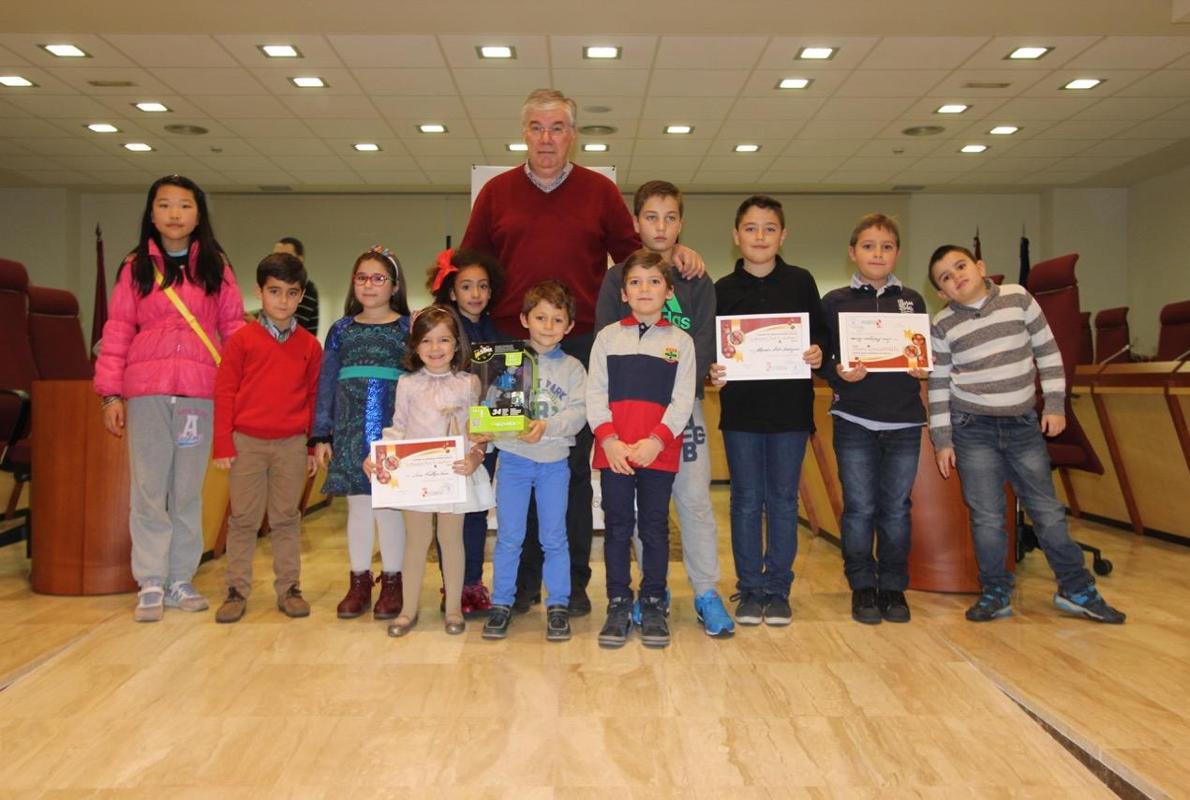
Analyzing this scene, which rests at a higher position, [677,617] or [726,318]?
[726,318]

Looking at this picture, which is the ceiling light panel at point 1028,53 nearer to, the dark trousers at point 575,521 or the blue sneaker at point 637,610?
the dark trousers at point 575,521

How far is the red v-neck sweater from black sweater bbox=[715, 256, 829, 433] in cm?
43

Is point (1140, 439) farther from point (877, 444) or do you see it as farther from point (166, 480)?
point (166, 480)

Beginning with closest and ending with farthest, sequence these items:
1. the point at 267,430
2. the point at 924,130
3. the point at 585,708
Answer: the point at 585,708 < the point at 267,430 < the point at 924,130

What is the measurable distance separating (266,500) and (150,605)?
52 cm

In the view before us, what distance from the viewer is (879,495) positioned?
3.29 metres

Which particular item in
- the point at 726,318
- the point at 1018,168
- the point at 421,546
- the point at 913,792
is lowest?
the point at 913,792

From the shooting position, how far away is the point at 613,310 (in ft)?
10.2

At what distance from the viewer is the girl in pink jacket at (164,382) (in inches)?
132

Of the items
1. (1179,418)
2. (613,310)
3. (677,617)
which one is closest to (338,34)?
(613,310)

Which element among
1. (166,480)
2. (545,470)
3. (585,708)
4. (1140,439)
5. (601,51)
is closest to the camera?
(585,708)

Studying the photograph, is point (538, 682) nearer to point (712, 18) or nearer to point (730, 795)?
point (730, 795)

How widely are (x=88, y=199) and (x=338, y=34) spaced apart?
7798 mm

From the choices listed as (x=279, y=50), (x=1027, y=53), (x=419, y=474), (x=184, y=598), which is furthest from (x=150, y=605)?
(x=1027, y=53)
